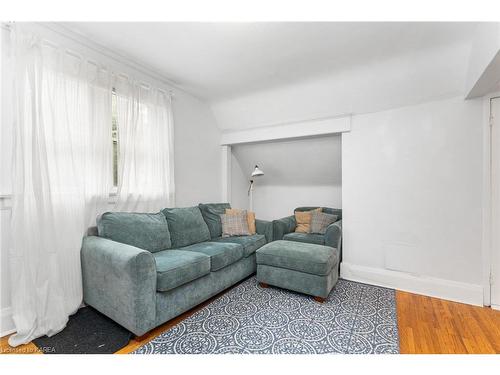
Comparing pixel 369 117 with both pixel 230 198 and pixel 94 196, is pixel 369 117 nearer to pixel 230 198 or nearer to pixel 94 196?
pixel 230 198

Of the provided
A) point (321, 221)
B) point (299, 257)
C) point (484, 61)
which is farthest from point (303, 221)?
point (484, 61)

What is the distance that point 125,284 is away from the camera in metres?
1.73

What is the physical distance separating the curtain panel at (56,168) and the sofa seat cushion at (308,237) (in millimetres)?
2057

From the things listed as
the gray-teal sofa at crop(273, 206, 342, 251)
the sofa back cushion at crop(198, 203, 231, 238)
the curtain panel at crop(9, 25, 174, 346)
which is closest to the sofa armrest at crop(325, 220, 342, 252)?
the gray-teal sofa at crop(273, 206, 342, 251)

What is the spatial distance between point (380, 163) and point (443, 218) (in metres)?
0.85

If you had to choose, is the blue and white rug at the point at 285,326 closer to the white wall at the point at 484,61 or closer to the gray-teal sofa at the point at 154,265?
the gray-teal sofa at the point at 154,265

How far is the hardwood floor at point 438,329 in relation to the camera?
65.5 inches

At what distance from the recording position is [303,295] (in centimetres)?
251

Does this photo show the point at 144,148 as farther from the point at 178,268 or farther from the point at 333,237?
the point at 333,237

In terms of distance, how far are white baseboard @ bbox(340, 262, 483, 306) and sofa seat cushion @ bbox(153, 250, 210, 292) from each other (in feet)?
6.19

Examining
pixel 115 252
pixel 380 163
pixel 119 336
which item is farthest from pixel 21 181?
pixel 380 163

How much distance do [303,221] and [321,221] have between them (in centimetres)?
35

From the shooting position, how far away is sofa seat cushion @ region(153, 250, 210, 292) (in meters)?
1.83

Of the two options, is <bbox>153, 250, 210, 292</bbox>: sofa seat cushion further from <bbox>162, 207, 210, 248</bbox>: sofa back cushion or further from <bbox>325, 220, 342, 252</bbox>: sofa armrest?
<bbox>325, 220, 342, 252</bbox>: sofa armrest
